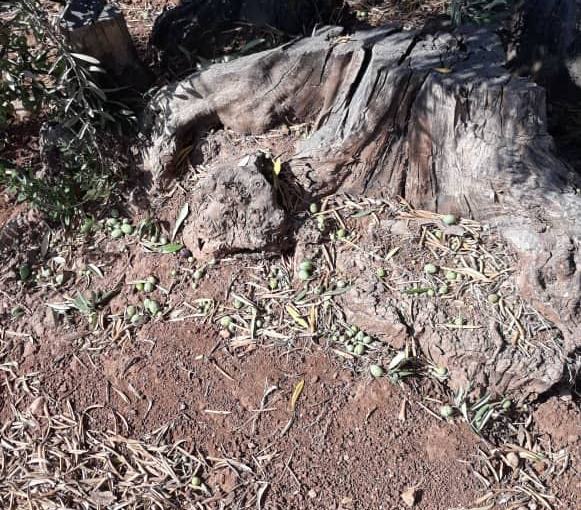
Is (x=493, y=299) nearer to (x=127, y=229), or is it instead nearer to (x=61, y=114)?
(x=127, y=229)

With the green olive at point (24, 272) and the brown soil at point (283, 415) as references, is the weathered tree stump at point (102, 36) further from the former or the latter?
the brown soil at point (283, 415)

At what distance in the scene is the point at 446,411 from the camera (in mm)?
A: 2750

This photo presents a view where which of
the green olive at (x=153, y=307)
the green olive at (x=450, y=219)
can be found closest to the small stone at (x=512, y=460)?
the green olive at (x=450, y=219)

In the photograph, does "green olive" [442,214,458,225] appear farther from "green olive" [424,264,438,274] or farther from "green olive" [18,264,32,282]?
"green olive" [18,264,32,282]

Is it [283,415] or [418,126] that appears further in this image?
[418,126]

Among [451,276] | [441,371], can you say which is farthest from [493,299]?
[441,371]

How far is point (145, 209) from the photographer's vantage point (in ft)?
10.9

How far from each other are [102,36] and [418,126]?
5.17 feet

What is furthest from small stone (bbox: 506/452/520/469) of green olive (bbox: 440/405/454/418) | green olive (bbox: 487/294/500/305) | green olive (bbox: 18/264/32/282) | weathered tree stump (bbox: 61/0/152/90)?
weathered tree stump (bbox: 61/0/152/90)

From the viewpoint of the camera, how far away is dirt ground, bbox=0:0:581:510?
2.64 meters

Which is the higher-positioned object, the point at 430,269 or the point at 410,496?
the point at 430,269

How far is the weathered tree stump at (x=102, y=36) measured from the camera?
117 inches

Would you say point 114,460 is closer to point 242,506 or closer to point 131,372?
point 131,372

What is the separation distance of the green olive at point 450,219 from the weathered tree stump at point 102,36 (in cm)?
176
